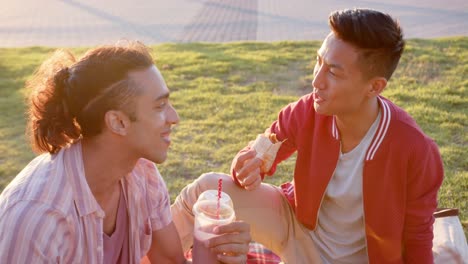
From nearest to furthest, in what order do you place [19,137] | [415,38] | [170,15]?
[19,137] → [415,38] → [170,15]

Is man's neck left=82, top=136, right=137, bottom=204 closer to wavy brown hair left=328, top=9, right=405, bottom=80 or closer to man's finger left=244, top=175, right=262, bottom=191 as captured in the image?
man's finger left=244, top=175, right=262, bottom=191

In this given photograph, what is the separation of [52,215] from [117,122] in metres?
0.56

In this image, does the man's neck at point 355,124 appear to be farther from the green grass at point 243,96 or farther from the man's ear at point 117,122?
the green grass at point 243,96

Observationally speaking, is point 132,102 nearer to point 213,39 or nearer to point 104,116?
point 104,116

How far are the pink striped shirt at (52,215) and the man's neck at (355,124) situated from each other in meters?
1.39

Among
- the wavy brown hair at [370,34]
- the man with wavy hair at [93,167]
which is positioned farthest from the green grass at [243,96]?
the man with wavy hair at [93,167]

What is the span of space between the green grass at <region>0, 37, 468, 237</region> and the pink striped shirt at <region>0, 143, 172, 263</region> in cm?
277

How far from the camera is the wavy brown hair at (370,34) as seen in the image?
10.7ft

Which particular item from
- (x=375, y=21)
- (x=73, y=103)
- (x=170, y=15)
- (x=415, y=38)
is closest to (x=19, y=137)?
(x=73, y=103)

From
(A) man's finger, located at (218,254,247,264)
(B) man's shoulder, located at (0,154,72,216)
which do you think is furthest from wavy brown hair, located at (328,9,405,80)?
(B) man's shoulder, located at (0,154,72,216)

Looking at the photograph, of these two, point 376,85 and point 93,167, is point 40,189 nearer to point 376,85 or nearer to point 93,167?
point 93,167

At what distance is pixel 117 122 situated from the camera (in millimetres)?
2779

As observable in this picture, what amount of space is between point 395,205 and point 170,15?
892cm

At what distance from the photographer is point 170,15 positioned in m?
11.5
